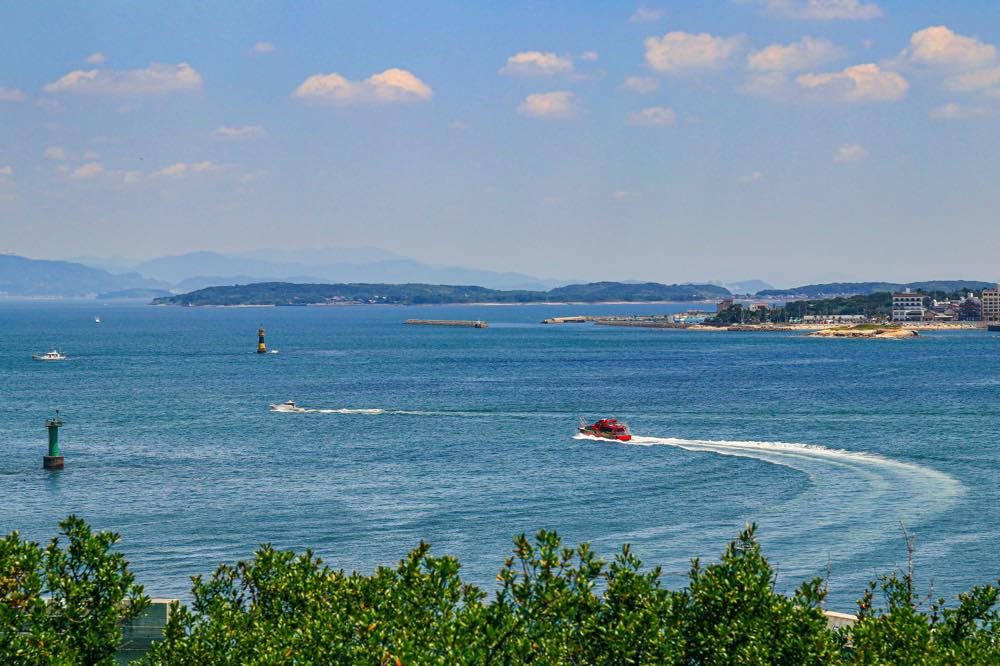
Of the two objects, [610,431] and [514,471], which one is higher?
[610,431]

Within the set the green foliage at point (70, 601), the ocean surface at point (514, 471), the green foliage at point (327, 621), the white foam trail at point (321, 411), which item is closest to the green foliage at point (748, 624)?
the green foliage at point (327, 621)

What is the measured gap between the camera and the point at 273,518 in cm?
6022

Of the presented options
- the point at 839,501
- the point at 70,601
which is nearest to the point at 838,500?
the point at 839,501

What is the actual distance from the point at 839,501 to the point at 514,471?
20.6 meters

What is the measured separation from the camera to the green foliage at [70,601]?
81.9 feet

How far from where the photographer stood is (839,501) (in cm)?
6303

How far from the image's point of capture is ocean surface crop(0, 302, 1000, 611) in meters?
53.5

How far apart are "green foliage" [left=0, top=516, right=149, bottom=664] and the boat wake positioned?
30.2 meters

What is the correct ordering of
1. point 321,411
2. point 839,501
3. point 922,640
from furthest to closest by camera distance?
point 321,411, point 839,501, point 922,640

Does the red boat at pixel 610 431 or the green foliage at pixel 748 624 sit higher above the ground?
the green foliage at pixel 748 624

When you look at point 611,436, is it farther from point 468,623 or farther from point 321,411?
point 468,623

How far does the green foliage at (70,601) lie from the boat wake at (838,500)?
30243 millimetres

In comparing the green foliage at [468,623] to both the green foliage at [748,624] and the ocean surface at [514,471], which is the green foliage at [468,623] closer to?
the green foliage at [748,624]

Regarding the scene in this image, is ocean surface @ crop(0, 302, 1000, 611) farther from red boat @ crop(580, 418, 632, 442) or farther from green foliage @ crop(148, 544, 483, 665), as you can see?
green foliage @ crop(148, 544, 483, 665)
